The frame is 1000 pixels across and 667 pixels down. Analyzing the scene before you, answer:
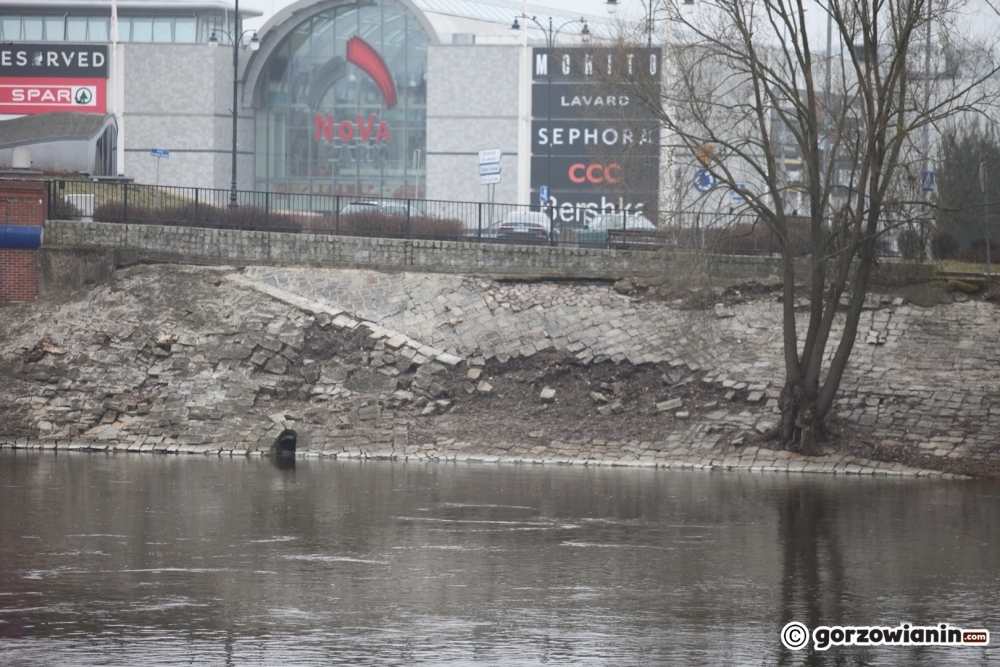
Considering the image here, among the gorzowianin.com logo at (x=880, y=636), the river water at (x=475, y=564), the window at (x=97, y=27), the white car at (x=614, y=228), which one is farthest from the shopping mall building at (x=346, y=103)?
the gorzowianin.com logo at (x=880, y=636)

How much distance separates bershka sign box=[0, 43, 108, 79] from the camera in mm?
66938

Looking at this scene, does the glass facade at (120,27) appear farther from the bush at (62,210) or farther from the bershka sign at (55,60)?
the bush at (62,210)

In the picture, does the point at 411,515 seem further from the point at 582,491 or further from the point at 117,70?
the point at 117,70

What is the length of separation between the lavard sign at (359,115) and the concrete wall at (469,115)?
301 centimetres

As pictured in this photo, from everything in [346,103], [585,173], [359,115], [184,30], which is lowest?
[585,173]

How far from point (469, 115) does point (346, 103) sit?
7233mm

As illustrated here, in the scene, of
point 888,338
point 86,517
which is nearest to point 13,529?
point 86,517

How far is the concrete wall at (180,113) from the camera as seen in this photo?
65.0 m

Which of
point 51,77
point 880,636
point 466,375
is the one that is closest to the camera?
point 880,636

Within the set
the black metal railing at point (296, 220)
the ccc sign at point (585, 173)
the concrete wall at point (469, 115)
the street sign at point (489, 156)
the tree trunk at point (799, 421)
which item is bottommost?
the tree trunk at point (799, 421)

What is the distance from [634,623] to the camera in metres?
12.8

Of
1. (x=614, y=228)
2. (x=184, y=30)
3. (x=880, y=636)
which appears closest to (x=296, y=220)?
(x=614, y=228)

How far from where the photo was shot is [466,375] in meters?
27.0

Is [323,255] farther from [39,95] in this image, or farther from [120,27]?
[120,27]
